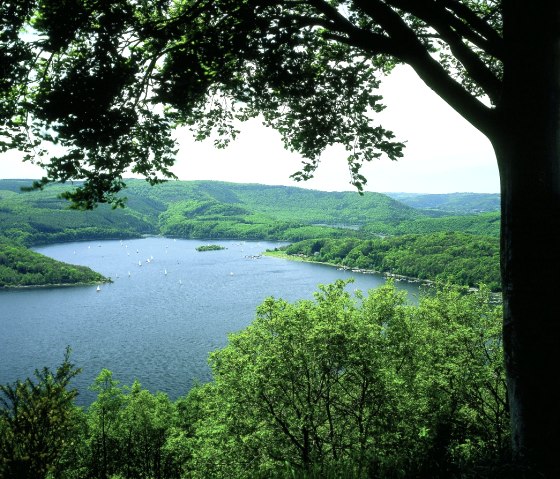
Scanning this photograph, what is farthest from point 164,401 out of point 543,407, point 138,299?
point 138,299

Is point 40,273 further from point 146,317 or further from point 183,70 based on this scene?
point 183,70

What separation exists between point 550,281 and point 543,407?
118 centimetres

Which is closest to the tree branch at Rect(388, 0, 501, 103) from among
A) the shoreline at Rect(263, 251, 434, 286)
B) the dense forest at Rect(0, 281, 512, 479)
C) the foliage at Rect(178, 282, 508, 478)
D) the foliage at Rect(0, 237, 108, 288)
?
the dense forest at Rect(0, 281, 512, 479)

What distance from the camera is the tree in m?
3.98

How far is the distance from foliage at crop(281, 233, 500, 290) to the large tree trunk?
10562 cm

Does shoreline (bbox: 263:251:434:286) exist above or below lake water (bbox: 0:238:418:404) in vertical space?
above

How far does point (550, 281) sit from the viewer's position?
3.94m

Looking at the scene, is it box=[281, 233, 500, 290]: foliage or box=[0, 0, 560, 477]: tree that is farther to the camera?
box=[281, 233, 500, 290]: foliage

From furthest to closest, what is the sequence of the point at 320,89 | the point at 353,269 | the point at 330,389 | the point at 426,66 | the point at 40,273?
the point at 353,269
the point at 40,273
the point at 330,389
the point at 320,89
the point at 426,66

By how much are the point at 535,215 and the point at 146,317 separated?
91.0 meters

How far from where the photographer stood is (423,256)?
145m

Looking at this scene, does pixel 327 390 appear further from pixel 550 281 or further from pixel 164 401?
pixel 164 401

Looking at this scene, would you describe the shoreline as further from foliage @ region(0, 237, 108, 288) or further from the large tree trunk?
the large tree trunk

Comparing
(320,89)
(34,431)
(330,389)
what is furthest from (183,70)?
(330,389)
